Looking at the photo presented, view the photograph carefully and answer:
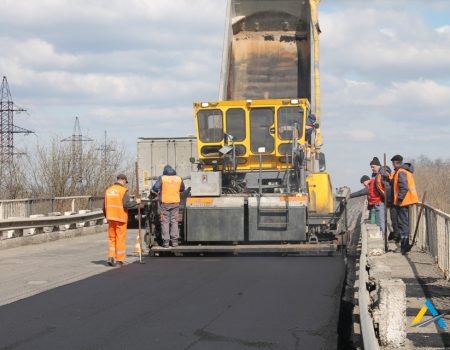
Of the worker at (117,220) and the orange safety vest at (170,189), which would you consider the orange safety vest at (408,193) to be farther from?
the worker at (117,220)

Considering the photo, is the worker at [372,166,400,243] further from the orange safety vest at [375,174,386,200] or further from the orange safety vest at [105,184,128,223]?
the orange safety vest at [105,184,128,223]

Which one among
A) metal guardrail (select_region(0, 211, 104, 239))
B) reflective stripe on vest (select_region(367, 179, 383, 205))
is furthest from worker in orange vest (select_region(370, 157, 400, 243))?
metal guardrail (select_region(0, 211, 104, 239))

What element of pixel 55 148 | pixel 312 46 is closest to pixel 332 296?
pixel 312 46

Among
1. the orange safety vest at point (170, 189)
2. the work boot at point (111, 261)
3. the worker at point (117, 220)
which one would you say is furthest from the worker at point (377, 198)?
the work boot at point (111, 261)

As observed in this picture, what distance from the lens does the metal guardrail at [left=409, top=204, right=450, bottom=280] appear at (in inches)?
434

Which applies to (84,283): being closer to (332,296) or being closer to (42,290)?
(42,290)

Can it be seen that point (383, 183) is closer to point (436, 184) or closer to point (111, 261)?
point (111, 261)

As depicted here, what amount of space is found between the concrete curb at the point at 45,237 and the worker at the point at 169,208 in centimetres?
459

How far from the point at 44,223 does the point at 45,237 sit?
1.21ft

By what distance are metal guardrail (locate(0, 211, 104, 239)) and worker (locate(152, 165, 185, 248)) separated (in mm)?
4585

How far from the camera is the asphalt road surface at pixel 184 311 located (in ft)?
21.4

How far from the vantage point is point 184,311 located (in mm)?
7910

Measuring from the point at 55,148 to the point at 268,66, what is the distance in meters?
18.0

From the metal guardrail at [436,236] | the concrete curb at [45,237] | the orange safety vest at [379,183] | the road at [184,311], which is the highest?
the orange safety vest at [379,183]
